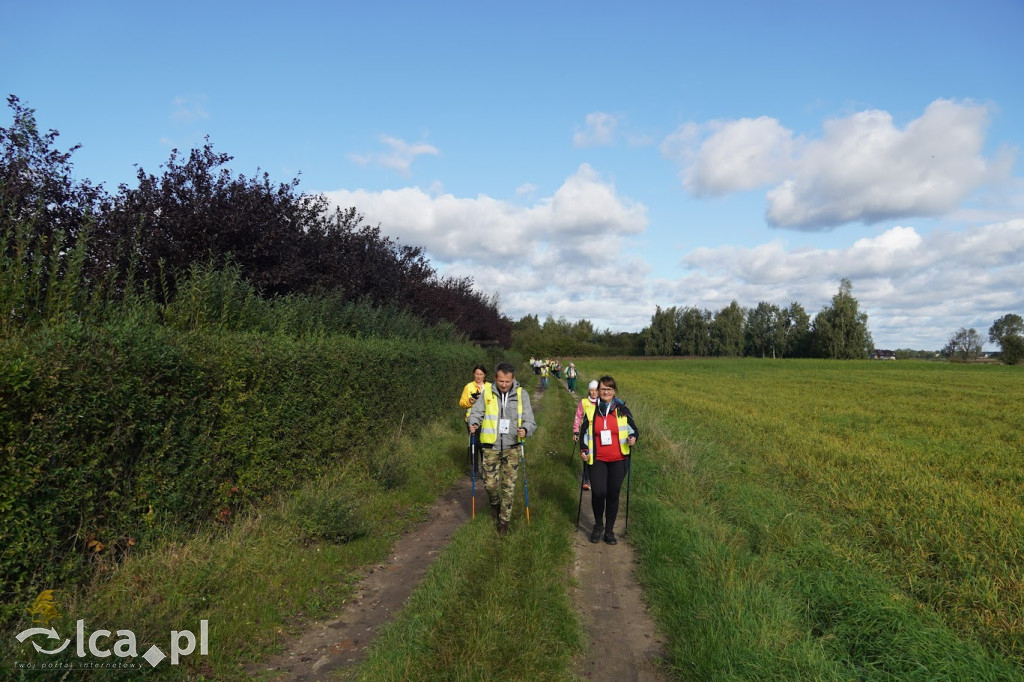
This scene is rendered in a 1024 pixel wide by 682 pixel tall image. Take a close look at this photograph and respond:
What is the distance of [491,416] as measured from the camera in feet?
23.6

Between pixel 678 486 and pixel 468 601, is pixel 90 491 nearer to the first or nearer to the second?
pixel 468 601

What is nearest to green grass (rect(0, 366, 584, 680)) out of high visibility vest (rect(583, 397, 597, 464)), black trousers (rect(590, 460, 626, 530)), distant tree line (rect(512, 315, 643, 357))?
black trousers (rect(590, 460, 626, 530))

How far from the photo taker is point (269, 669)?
3910 millimetres

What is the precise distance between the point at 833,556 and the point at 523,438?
3545 mm

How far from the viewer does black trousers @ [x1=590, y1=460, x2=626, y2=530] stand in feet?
22.8

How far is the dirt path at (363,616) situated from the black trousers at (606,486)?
184 centimetres

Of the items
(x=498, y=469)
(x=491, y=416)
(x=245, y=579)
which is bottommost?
(x=245, y=579)

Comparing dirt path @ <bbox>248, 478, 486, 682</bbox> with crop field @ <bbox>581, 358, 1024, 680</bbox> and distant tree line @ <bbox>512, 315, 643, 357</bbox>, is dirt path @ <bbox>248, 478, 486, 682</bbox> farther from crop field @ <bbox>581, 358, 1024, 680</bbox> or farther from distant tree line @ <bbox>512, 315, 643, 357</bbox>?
distant tree line @ <bbox>512, 315, 643, 357</bbox>

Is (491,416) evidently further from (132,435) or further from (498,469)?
(132,435)

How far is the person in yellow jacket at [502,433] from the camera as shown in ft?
22.9

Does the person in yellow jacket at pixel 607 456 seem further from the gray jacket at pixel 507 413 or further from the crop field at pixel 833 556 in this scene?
the gray jacket at pixel 507 413

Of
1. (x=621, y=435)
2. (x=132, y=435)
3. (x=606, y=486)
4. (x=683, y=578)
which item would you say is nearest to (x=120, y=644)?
(x=132, y=435)

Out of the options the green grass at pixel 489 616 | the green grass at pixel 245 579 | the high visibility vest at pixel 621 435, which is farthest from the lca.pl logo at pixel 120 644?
the high visibility vest at pixel 621 435

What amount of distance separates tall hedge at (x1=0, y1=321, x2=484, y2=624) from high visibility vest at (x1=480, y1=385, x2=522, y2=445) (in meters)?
2.32
